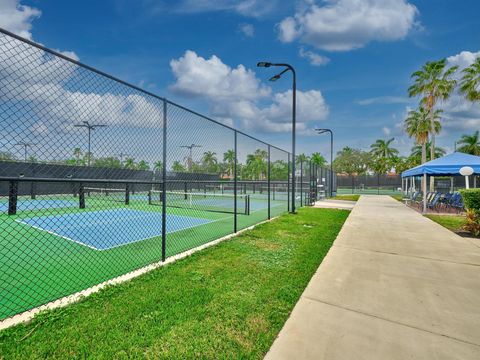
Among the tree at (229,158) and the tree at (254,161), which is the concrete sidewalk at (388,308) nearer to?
the tree at (229,158)

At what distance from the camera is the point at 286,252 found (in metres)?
5.88

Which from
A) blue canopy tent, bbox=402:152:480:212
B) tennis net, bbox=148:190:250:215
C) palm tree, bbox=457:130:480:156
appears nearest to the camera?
blue canopy tent, bbox=402:152:480:212

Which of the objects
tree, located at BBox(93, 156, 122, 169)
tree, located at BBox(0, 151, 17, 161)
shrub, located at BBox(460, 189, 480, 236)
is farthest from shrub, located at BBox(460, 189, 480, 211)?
tree, located at BBox(0, 151, 17, 161)

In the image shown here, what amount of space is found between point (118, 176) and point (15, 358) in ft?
10.4

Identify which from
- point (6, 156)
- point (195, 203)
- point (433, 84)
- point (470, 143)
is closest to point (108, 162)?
point (6, 156)

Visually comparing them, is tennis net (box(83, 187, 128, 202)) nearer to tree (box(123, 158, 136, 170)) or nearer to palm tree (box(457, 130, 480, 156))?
tree (box(123, 158, 136, 170))

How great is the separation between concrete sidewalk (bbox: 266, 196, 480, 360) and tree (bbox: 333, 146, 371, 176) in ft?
267

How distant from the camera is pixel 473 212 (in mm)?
8328

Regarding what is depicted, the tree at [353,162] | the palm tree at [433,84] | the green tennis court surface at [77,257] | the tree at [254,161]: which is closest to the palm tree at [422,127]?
the palm tree at [433,84]

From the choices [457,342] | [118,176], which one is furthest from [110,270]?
[457,342]

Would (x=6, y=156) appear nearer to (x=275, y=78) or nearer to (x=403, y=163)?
(x=275, y=78)

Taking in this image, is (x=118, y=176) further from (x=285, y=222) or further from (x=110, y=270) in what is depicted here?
(x=285, y=222)

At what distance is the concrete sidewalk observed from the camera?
8.41ft

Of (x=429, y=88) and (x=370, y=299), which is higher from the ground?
(x=429, y=88)
